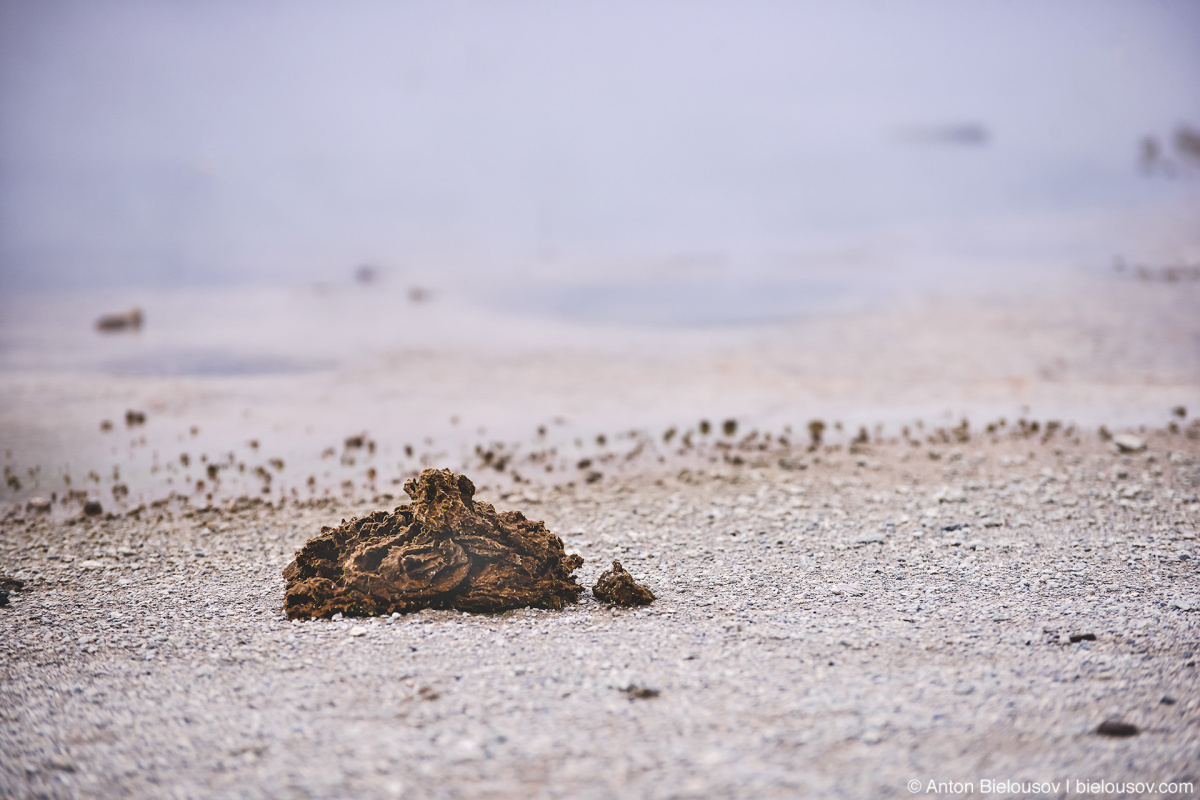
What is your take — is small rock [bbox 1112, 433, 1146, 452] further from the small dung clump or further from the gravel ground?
the small dung clump

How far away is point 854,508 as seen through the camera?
15.1 metres

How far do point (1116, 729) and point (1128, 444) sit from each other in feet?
49.4

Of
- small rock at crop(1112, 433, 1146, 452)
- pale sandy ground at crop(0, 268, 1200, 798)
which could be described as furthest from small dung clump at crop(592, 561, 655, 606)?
small rock at crop(1112, 433, 1146, 452)

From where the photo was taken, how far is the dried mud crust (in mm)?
9602

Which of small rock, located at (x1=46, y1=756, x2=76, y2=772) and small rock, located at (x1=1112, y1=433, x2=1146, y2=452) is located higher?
small rock, located at (x1=1112, y1=433, x2=1146, y2=452)

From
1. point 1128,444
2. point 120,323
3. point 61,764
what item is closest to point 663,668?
point 61,764

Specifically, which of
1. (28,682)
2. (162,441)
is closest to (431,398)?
(162,441)

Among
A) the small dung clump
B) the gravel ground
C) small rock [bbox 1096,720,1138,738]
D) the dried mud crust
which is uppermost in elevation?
the dried mud crust

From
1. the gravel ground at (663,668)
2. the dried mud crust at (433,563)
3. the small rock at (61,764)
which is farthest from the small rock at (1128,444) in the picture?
the small rock at (61,764)

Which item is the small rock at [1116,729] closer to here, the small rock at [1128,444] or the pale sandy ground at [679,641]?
the pale sandy ground at [679,641]

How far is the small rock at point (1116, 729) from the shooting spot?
638 cm

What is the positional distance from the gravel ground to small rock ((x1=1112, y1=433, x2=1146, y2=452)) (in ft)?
13.8

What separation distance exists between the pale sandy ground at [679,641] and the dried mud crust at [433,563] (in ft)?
1.00

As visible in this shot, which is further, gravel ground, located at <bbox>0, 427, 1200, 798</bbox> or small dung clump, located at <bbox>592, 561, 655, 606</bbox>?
small dung clump, located at <bbox>592, 561, 655, 606</bbox>
